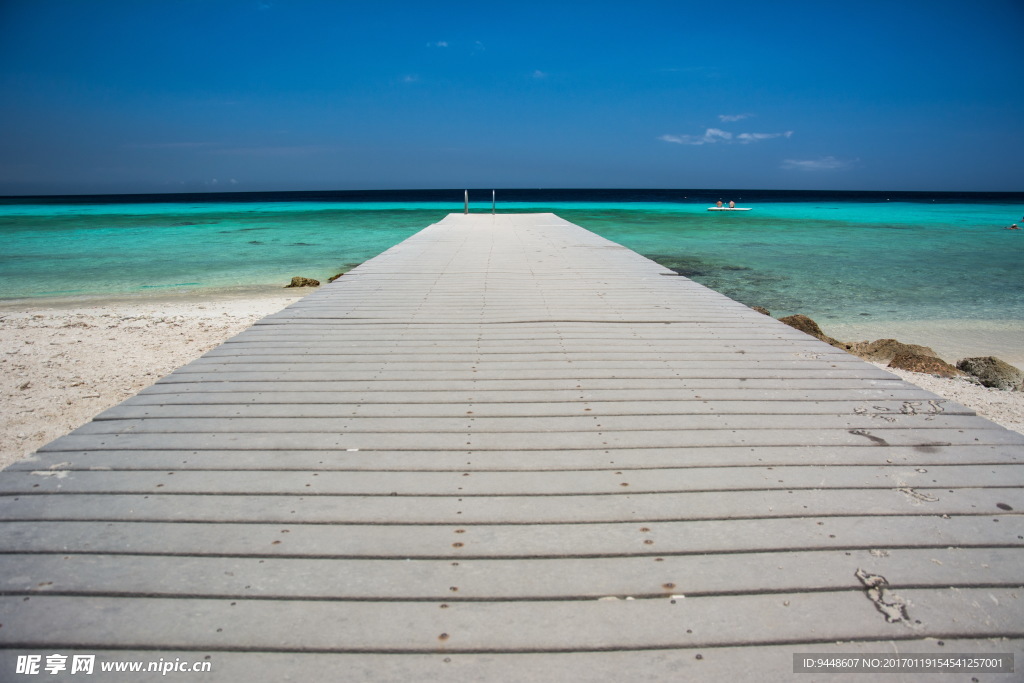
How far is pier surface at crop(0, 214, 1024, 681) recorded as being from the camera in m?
1.30

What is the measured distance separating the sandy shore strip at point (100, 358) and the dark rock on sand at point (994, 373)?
189 mm

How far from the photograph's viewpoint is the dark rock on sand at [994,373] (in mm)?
5289

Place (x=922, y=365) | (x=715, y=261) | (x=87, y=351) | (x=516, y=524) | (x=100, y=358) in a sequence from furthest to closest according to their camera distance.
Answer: (x=715, y=261)
(x=87, y=351)
(x=100, y=358)
(x=922, y=365)
(x=516, y=524)

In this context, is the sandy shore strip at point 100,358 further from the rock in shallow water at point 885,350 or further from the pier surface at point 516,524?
the pier surface at point 516,524

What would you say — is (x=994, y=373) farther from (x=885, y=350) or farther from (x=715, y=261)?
(x=715, y=261)

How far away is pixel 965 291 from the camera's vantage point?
11398 millimetres

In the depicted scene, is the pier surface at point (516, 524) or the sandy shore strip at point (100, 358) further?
the sandy shore strip at point (100, 358)

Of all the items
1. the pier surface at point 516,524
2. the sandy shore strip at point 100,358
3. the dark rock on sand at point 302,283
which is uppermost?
the pier surface at point 516,524

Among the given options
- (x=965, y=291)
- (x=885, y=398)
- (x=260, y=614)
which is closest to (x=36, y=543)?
(x=260, y=614)

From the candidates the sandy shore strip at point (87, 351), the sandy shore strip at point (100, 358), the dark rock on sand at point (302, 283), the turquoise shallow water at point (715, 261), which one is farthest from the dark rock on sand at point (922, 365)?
the dark rock on sand at point (302, 283)

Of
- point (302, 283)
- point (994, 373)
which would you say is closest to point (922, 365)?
point (994, 373)

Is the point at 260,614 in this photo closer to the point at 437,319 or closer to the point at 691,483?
the point at 691,483

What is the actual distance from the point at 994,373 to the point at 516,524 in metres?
5.71

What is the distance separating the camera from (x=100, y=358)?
5883mm
